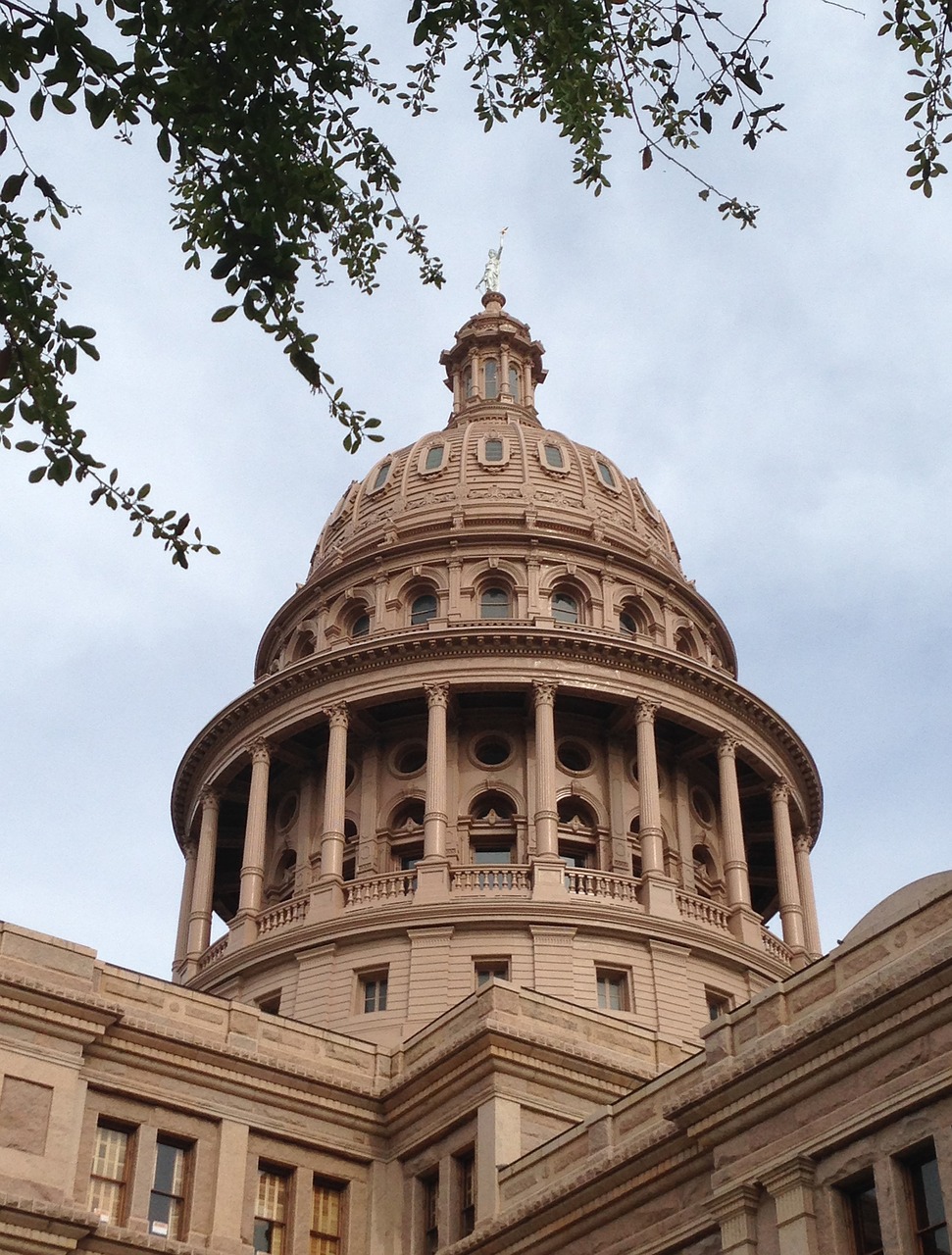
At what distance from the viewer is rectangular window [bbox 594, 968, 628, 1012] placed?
51.4m

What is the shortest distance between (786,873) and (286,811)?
58.3ft

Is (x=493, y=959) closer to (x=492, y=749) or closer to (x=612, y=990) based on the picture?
(x=612, y=990)

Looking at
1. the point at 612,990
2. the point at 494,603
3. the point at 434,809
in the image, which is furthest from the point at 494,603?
the point at 612,990

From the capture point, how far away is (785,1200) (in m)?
26.4

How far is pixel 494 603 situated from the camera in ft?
209

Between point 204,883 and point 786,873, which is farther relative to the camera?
point 204,883

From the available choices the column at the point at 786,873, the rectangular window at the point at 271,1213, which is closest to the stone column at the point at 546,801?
the column at the point at 786,873

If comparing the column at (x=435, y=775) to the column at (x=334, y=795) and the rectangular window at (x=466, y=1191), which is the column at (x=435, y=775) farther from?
the rectangular window at (x=466, y=1191)

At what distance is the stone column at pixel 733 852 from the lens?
183ft

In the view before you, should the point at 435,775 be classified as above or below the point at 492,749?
below

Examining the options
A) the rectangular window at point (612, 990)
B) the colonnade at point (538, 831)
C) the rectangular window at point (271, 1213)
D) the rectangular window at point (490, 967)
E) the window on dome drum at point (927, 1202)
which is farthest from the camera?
the colonnade at point (538, 831)

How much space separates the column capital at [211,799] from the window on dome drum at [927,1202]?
131 feet

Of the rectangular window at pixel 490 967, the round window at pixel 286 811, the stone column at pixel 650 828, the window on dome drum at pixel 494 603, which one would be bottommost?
the rectangular window at pixel 490 967

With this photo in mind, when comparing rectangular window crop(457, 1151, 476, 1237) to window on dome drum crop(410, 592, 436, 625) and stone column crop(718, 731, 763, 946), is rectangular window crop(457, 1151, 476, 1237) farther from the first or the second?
window on dome drum crop(410, 592, 436, 625)
